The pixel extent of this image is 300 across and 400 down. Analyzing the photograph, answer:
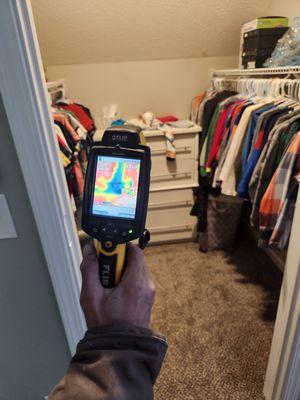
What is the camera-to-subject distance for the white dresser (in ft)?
5.87

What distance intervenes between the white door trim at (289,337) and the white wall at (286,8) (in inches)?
56.8

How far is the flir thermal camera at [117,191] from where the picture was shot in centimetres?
48

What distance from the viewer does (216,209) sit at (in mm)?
1834

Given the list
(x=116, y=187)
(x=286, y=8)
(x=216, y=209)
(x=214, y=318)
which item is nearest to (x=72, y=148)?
(x=116, y=187)

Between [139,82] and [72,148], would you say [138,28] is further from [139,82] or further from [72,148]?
[72,148]

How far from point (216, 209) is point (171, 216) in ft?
1.15

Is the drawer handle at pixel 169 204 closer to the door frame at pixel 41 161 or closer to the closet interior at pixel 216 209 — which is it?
the closet interior at pixel 216 209

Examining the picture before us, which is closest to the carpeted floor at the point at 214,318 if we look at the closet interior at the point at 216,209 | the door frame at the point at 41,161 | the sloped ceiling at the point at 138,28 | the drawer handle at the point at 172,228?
the closet interior at the point at 216,209

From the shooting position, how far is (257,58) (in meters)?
1.58

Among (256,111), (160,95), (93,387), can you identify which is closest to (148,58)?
(160,95)

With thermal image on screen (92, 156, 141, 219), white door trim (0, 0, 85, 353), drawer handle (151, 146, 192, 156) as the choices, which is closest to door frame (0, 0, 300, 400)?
white door trim (0, 0, 85, 353)

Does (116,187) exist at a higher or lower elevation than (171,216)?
higher

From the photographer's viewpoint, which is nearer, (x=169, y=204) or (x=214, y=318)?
(x=214, y=318)

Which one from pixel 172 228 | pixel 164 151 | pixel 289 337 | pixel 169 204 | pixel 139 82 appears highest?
pixel 139 82
